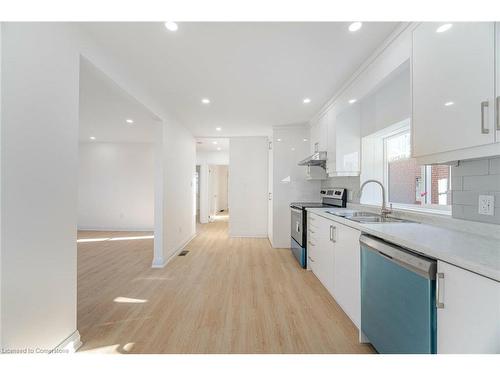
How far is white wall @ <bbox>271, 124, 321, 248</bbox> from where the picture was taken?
439cm

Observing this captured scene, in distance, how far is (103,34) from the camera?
5.81 feet

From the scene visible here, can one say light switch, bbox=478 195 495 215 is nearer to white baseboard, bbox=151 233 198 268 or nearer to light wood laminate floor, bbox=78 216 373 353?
light wood laminate floor, bbox=78 216 373 353

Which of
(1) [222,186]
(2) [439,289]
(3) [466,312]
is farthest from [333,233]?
(1) [222,186]

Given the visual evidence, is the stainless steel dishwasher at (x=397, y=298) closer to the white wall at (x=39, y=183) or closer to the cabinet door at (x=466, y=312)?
the cabinet door at (x=466, y=312)

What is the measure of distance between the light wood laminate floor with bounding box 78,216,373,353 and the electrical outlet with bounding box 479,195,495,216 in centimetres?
121

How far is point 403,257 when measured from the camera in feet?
3.84

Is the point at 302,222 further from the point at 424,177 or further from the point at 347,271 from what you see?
the point at 424,177

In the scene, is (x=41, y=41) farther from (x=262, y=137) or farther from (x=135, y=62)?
(x=262, y=137)

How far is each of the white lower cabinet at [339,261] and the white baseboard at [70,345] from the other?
2.13 metres

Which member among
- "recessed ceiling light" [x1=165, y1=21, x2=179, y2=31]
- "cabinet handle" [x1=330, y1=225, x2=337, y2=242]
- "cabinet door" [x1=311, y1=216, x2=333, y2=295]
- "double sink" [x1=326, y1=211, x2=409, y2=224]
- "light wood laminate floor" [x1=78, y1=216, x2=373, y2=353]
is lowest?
"light wood laminate floor" [x1=78, y1=216, x2=373, y2=353]

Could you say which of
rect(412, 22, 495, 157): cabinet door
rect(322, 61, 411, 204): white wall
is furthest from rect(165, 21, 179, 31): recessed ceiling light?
rect(322, 61, 411, 204): white wall

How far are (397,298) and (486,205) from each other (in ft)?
2.61
